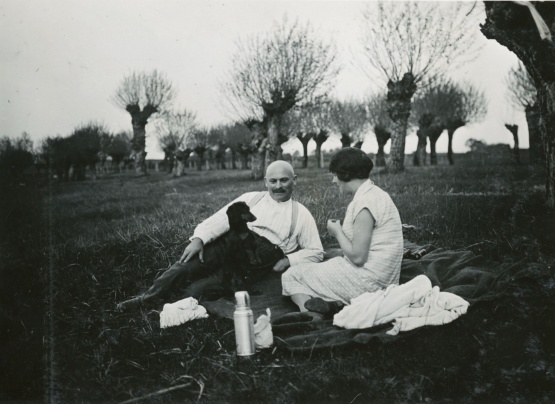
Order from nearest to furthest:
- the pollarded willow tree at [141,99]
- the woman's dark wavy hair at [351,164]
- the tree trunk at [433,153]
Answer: the woman's dark wavy hair at [351,164], the pollarded willow tree at [141,99], the tree trunk at [433,153]

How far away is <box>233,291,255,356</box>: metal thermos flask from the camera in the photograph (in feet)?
10.4

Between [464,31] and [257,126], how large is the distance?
6.93 m

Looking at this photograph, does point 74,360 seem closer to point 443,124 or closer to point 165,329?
point 165,329

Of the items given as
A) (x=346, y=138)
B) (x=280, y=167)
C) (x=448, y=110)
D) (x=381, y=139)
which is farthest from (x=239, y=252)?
(x=346, y=138)

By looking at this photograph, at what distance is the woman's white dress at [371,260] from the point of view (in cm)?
375

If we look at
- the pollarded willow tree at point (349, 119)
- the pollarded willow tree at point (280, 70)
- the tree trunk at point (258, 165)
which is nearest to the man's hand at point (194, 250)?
the pollarded willow tree at point (280, 70)

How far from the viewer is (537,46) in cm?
544

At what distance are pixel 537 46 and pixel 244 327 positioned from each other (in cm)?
483

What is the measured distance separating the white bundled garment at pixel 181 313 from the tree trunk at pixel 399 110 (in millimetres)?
13109

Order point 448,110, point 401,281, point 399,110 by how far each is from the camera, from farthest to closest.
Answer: point 448,110
point 399,110
point 401,281

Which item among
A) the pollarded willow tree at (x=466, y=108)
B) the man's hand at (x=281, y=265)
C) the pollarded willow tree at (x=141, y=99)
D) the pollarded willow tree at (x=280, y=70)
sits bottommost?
the man's hand at (x=281, y=265)

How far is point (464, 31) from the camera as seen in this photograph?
13039mm

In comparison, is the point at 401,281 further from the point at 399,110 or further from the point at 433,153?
the point at 433,153

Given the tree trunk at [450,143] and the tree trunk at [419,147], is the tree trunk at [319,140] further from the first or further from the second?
the tree trunk at [450,143]
